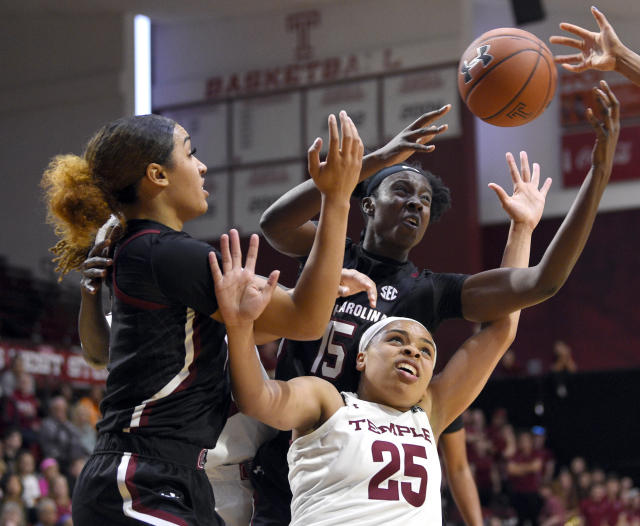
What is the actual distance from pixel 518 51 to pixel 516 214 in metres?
0.67

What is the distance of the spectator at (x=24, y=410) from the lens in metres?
10.5

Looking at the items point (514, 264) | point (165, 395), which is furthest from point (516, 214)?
point (165, 395)

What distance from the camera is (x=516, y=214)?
362 centimetres

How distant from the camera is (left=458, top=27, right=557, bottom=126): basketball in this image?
3.70 m

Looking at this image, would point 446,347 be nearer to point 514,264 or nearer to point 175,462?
point 514,264

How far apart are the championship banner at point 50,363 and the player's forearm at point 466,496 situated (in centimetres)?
818

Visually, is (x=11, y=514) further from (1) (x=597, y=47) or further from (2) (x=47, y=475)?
(1) (x=597, y=47)

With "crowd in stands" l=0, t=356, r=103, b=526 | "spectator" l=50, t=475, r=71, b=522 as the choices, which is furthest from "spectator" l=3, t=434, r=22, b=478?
"spectator" l=50, t=475, r=71, b=522

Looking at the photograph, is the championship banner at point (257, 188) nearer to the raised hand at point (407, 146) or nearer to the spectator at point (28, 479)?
the spectator at point (28, 479)

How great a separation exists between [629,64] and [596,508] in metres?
9.34

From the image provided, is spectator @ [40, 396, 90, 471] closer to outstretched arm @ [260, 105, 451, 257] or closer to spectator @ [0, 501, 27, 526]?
spectator @ [0, 501, 27, 526]

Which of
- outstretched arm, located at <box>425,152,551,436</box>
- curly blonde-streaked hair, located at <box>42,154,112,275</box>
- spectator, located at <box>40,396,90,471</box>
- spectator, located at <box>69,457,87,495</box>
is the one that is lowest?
spectator, located at <box>69,457,87,495</box>

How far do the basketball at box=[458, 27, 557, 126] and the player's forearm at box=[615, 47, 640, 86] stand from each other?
34cm

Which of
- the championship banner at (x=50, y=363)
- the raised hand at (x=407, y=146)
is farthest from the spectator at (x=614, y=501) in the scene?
the raised hand at (x=407, y=146)
